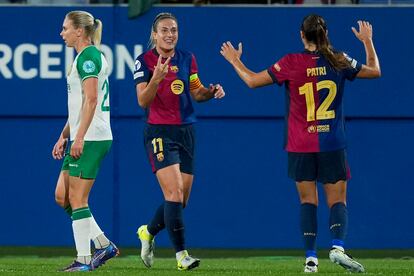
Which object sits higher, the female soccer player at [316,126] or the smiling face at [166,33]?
the smiling face at [166,33]

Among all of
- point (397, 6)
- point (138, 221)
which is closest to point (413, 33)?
point (397, 6)

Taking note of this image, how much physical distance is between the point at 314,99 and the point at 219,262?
9.04ft

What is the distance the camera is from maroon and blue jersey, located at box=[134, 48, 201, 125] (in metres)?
10.8

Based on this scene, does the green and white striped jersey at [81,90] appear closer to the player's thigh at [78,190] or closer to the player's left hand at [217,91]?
the player's thigh at [78,190]

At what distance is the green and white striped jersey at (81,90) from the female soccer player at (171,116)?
0.38m

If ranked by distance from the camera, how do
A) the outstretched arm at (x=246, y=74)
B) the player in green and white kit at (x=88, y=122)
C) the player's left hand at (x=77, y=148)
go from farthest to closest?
the outstretched arm at (x=246, y=74) → the player in green and white kit at (x=88, y=122) → the player's left hand at (x=77, y=148)

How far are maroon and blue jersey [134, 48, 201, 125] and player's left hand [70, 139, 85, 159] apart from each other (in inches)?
38.7

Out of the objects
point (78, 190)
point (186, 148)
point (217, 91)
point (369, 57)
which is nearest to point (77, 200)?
point (78, 190)

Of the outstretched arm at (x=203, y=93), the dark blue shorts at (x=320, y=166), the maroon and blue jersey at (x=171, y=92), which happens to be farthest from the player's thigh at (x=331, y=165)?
the maroon and blue jersey at (x=171, y=92)

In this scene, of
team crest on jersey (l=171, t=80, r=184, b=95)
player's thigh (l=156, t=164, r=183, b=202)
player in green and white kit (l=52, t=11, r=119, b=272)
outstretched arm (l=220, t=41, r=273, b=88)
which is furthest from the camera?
team crest on jersey (l=171, t=80, r=184, b=95)

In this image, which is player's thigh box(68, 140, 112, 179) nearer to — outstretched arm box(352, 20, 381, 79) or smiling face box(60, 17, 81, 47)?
smiling face box(60, 17, 81, 47)

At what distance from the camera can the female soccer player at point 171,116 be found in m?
10.6

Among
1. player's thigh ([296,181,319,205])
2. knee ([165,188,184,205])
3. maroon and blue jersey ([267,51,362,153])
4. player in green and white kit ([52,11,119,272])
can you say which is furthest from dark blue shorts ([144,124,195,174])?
player's thigh ([296,181,319,205])

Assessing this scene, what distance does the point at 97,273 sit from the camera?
33.1 ft
